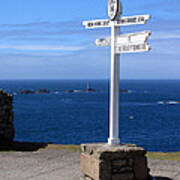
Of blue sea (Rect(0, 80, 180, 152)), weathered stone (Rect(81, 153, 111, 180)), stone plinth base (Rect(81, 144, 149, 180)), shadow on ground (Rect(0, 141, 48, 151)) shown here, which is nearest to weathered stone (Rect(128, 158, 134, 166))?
stone plinth base (Rect(81, 144, 149, 180))

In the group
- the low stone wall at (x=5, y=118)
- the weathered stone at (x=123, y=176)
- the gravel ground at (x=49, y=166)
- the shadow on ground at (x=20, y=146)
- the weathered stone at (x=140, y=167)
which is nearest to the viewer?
the weathered stone at (x=123, y=176)

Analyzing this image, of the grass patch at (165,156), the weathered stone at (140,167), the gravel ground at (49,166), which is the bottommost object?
the grass patch at (165,156)

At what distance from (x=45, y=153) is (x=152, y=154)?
428 centimetres

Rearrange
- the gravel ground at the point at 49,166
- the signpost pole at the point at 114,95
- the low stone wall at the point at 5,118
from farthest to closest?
the low stone wall at the point at 5,118
the gravel ground at the point at 49,166
the signpost pole at the point at 114,95

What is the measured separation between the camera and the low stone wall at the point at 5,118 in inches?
739

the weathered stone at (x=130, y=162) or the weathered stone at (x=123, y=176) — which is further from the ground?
the weathered stone at (x=130, y=162)

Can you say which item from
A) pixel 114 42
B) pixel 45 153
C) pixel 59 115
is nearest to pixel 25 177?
pixel 45 153

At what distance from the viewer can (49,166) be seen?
13.9m

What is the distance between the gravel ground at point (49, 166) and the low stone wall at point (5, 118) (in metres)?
2.96

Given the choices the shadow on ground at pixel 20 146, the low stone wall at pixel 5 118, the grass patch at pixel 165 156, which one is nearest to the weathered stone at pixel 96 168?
the grass patch at pixel 165 156

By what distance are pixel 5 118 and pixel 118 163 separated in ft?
32.7

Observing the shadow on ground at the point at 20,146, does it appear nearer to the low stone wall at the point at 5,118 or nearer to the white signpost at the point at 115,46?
the low stone wall at the point at 5,118

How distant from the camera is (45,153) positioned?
16.3 meters

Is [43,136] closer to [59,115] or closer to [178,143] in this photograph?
[178,143]
